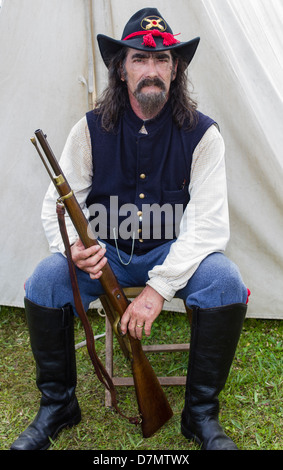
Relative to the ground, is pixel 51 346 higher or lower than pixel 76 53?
lower

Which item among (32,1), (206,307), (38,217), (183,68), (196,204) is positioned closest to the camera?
(206,307)

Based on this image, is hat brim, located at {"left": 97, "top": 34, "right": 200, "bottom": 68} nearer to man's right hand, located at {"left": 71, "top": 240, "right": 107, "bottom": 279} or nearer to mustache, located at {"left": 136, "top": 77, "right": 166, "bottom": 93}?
mustache, located at {"left": 136, "top": 77, "right": 166, "bottom": 93}

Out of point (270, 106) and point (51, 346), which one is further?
point (270, 106)

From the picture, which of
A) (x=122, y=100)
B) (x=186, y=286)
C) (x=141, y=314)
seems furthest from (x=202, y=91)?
(x=141, y=314)

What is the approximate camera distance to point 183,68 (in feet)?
9.50

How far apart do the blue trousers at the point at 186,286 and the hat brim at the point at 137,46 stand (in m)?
1.05

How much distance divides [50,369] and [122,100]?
4.93 feet

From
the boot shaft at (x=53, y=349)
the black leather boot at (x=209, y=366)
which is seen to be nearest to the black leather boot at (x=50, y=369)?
the boot shaft at (x=53, y=349)

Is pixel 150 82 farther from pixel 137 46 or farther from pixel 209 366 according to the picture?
pixel 209 366

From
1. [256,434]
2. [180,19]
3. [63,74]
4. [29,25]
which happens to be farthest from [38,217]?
[256,434]

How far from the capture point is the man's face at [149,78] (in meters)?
2.67

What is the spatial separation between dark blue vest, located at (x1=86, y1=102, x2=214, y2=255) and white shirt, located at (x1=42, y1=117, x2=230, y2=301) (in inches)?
2.3

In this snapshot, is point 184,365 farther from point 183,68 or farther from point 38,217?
point 183,68

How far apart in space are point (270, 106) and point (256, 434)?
1956mm
